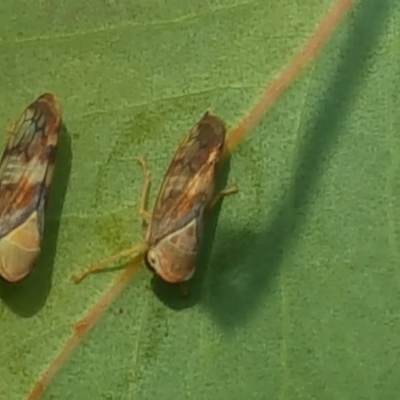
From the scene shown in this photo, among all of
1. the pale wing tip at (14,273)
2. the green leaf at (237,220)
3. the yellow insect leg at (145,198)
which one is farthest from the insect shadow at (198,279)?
the pale wing tip at (14,273)

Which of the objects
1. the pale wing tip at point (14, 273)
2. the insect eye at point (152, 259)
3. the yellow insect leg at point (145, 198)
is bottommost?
the pale wing tip at point (14, 273)

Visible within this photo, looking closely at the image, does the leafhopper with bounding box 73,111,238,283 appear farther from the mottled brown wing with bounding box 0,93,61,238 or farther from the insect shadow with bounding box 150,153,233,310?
the mottled brown wing with bounding box 0,93,61,238

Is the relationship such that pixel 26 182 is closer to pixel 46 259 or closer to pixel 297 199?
pixel 46 259

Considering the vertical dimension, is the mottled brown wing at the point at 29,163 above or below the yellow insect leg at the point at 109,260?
above

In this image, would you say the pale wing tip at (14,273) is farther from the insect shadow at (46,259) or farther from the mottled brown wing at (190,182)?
the mottled brown wing at (190,182)

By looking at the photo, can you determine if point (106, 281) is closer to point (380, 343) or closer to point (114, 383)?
point (114, 383)

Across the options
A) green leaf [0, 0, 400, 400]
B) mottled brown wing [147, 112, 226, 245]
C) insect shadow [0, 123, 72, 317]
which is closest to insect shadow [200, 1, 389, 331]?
green leaf [0, 0, 400, 400]

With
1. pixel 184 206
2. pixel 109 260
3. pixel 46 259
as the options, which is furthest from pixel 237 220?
pixel 46 259
